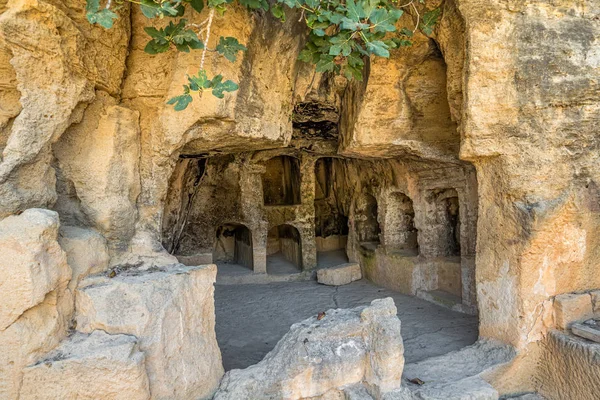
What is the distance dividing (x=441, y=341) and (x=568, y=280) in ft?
5.28

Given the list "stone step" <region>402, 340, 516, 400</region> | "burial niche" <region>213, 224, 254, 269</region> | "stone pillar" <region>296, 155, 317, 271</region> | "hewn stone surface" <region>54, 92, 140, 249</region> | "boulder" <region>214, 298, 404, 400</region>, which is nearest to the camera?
"boulder" <region>214, 298, 404, 400</region>

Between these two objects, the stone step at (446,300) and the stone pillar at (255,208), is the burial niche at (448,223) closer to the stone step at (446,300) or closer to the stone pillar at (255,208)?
the stone step at (446,300)

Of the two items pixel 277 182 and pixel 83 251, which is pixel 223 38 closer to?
pixel 83 251

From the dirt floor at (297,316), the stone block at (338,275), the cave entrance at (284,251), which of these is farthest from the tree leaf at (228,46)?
the cave entrance at (284,251)

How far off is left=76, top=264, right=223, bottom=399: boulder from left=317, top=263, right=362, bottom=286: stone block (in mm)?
4934

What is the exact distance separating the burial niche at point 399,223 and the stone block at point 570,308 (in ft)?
12.9

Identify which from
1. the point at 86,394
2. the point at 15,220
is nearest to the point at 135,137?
the point at 15,220

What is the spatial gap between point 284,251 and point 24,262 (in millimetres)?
8677

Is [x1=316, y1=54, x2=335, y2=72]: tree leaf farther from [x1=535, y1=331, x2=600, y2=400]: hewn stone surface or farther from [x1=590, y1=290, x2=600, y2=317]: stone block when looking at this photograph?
[x1=590, y1=290, x2=600, y2=317]: stone block

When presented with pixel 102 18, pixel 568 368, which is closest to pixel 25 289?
pixel 102 18

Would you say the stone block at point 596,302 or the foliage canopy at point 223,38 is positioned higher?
the foliage canopy at point 223,38

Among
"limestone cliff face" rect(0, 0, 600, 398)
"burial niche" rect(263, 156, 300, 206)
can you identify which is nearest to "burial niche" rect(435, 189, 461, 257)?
"limestone cliff face" rect(0, 0, 600, 398)

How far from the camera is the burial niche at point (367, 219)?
29.1 feet

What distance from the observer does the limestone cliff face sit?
2.57m
